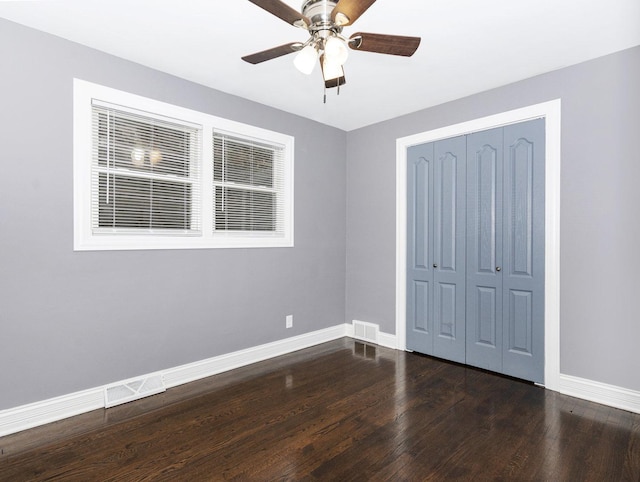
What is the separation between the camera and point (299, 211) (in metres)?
4.08

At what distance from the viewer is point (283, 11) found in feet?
5.57

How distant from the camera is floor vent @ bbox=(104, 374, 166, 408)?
268cm

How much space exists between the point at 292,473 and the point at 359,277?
274 centimetres

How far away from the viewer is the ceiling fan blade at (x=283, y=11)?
162cm

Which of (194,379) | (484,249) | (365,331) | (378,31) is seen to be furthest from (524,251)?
(194,379)

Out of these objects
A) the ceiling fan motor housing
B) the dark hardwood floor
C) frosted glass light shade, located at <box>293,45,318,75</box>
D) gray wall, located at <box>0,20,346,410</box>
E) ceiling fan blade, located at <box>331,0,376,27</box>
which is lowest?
the dark hardwood floor

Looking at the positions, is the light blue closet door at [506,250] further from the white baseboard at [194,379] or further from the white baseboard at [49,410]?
the white baseboard at [49,410]

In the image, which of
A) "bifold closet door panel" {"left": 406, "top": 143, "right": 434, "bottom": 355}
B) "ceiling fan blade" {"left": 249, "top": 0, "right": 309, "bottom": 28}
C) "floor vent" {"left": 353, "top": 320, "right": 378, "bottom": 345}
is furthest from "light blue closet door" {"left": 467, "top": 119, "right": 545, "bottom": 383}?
"ceiling fan blade" {"left": 249, "top": 0, "right": 309, "bottom": 28}

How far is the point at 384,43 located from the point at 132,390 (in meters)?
2.98

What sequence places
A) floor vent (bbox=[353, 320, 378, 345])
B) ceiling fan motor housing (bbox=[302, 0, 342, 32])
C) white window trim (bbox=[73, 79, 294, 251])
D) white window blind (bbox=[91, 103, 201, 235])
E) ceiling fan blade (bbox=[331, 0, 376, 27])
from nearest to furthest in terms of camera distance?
ceiling fan blade (bbox=[331, 0, 376, 27]), ceiling fan motor housing (bbox=[302, 0, 342, 32]), white window trim (bbox=[73, 79, 294, 251]), white window blind (bbox=[91, 103, 201, 235]), floor vent (bbox=[353, 320, 378, 345])

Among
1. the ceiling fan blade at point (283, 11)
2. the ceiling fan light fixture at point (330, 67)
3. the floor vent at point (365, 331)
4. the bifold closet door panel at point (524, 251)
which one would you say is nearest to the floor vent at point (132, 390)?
the floor vent at point (365, 331)

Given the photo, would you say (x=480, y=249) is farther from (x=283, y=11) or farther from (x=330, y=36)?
(x=283, y=11)

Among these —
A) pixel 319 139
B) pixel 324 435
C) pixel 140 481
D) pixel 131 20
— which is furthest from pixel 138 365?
pixel 319 139

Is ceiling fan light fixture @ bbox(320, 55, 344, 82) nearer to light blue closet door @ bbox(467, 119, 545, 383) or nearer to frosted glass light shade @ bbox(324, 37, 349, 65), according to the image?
frosted glass light shade @ bbox(324, 37, 349, 65)
